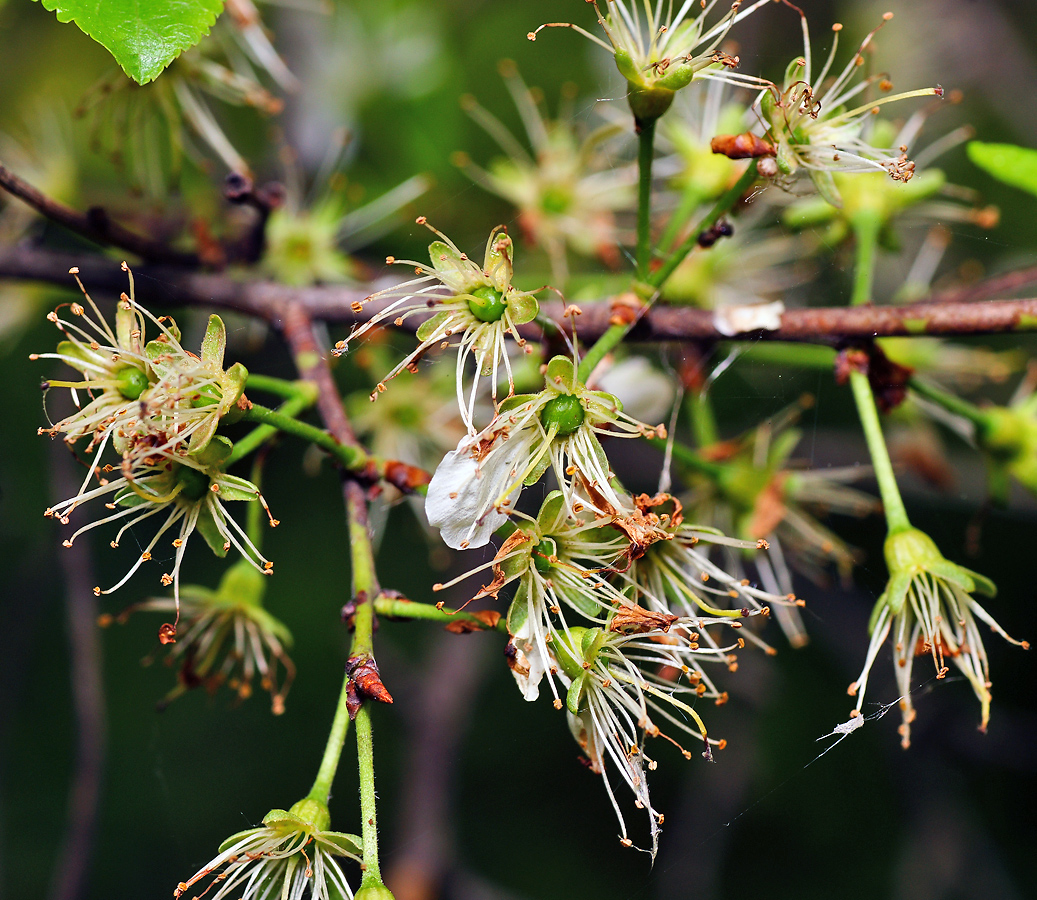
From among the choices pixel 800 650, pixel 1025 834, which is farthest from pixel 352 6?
pixel 1025 834

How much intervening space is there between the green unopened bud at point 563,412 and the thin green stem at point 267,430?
0.39m

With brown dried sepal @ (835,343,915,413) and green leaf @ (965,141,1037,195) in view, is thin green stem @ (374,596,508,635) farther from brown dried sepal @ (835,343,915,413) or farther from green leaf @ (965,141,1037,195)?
green leaf @ (965,141,1037,195)

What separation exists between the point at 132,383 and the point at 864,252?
1320 millimetres

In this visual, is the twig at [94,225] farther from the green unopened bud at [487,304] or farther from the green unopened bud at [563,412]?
the green unopened bud at [563,412]

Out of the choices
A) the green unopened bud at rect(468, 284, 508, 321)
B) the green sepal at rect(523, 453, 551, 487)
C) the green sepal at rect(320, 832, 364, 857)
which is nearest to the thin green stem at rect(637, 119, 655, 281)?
the green unopened bud at rect(468, 284, 508, 321)

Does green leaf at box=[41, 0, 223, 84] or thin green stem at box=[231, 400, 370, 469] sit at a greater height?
green leaf at box=[41, 0, 223, 84]

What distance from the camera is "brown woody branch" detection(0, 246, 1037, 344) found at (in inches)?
56.9

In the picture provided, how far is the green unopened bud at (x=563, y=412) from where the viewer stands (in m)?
1.28

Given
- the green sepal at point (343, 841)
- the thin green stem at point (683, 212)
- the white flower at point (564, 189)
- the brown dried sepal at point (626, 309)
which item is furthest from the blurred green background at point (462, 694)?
the green sepal at point (343, 841)

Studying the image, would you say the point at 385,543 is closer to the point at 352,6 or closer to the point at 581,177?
the point at 581,177

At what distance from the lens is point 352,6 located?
2.99 meters

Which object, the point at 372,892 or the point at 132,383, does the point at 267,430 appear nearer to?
the point at 132,383

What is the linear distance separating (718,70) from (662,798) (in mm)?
2708

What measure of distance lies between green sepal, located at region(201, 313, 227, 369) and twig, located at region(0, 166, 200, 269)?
0.52 m
